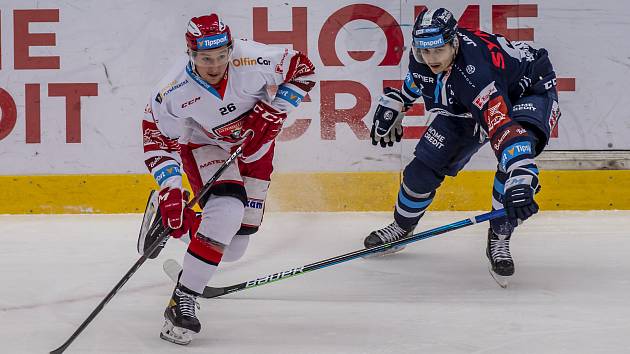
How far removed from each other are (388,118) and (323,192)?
5.20 ft

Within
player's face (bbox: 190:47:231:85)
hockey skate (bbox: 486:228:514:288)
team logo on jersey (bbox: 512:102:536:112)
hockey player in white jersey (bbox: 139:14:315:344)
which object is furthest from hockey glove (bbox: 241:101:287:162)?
hockey skate (bbox: 486:228:514:288)

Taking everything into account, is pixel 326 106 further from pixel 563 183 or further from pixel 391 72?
pixel 563 183

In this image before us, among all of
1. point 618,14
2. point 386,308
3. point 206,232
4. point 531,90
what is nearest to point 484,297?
point 386,308

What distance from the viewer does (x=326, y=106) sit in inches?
203

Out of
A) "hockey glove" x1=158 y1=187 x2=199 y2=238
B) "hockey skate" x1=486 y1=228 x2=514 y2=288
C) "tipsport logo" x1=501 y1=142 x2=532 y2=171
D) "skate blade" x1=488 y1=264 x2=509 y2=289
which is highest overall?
"tipsport logo" x1=501 y1=142 x2=532 y2=171

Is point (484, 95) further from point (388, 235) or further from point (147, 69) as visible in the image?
point (147, 69)

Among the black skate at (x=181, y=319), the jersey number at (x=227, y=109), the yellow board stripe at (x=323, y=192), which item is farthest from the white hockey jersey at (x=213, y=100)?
the yellow board stripe at (x=323, y=192)

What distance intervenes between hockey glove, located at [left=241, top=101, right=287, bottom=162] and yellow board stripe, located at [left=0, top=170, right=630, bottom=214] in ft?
7.10

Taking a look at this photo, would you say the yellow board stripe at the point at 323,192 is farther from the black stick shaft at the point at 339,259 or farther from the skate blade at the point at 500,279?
the black stick shaft at the point at 339,259

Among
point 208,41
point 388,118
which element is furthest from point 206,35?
point 388,118

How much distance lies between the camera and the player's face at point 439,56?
3.17 metres

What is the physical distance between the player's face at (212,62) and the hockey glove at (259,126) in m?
0.18

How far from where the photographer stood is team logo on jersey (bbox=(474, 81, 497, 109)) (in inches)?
122

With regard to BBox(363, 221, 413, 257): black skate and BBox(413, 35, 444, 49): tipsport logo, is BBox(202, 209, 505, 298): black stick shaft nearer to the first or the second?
BBox(413, 35, 444, 49): tipsport logo
